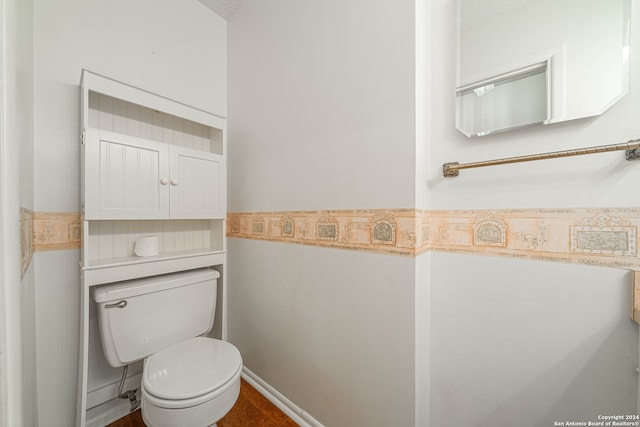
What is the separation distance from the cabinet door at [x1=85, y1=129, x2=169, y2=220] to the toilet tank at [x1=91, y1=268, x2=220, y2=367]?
0.33m

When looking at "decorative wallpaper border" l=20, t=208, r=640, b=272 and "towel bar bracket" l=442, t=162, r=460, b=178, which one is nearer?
"decorative wallpaper border" l=20, t=208, r=640, b=272

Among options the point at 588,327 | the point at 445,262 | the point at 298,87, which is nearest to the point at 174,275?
the point at 298,87

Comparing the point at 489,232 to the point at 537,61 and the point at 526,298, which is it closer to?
the point at 526,298

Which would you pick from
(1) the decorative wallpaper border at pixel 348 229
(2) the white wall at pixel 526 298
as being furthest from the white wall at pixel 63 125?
(2) the white wall at pixel 526 298

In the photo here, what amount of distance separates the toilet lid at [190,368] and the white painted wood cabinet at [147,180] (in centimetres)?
64

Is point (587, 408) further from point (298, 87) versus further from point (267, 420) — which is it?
point (298, 87)

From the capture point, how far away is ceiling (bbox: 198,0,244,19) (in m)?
1.50

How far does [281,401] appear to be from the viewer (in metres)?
1.29

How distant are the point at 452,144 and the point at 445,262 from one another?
467mm

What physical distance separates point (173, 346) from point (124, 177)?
82cm

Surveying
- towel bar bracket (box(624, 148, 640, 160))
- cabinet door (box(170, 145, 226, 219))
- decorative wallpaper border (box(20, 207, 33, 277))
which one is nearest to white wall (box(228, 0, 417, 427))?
cabinet door (box(170, 145, 226, 219))

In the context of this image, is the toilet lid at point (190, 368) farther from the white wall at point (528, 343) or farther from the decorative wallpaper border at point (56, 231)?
the white wall at point (528, 343)

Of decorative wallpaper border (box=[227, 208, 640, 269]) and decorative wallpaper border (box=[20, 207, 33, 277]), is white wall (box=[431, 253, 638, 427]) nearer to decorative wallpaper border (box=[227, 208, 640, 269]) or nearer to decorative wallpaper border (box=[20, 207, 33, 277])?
decorative wallpaper border (box=[227, 208, 640, 269])

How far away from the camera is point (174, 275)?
129cm
